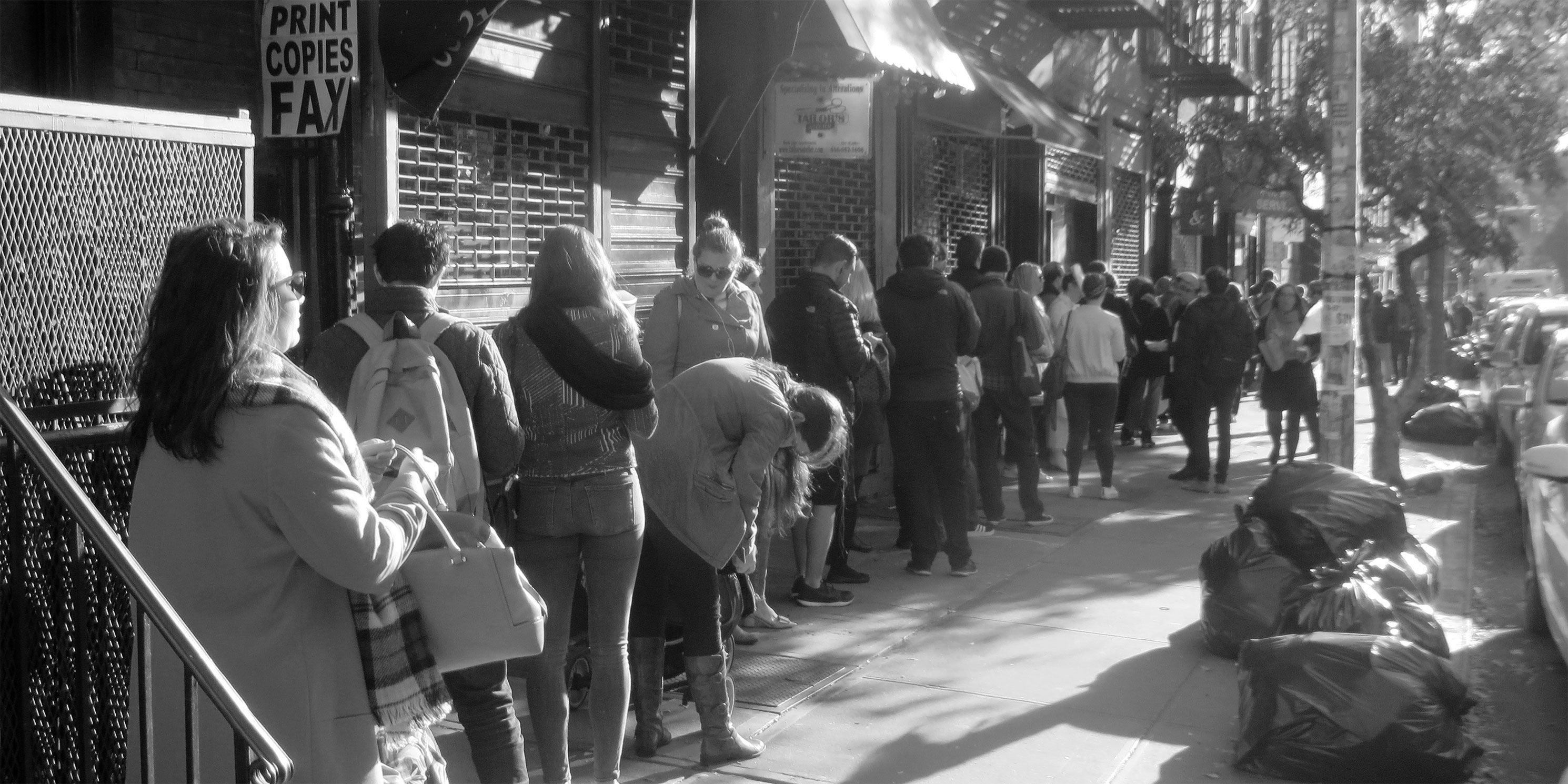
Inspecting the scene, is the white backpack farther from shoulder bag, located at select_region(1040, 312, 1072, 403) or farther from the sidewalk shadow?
shoulder bag, located at select_region(1040, 312, 1072, 403)

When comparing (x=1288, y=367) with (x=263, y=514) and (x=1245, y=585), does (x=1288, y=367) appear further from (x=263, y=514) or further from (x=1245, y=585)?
(x=263, y=514)

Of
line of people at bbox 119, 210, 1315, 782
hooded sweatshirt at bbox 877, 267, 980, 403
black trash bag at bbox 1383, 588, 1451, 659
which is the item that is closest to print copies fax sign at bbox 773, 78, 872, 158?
line of people at bbox 119, 210, 1315, 782

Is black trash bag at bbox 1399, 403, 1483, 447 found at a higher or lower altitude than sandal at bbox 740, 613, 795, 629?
higher

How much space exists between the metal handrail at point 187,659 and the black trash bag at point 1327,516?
16.0ft

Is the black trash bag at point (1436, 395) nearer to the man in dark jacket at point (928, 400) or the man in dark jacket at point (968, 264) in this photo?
the man in dark jacket at point (968, 264)

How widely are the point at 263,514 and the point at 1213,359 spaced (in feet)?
32.3

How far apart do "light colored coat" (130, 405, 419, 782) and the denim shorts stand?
65.3 inches

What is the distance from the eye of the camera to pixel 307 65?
5742 mm

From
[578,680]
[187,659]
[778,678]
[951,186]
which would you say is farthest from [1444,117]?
[187,659]

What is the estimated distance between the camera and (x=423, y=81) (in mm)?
6270

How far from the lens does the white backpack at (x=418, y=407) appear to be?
3986 mm

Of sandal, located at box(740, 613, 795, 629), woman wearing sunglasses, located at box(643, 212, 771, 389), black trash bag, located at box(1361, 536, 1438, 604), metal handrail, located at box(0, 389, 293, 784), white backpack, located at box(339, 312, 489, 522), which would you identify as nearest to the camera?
metal handrail, located at box(0, 389, 293, 784)

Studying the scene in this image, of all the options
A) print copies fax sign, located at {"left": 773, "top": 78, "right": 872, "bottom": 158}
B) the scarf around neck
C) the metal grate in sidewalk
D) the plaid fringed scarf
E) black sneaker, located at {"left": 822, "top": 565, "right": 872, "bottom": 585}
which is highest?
print copies fax sign, located at {"left": 773, "top": 78, "right": 872, "bottom": 158}

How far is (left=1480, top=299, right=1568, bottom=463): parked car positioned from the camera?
534 inches
